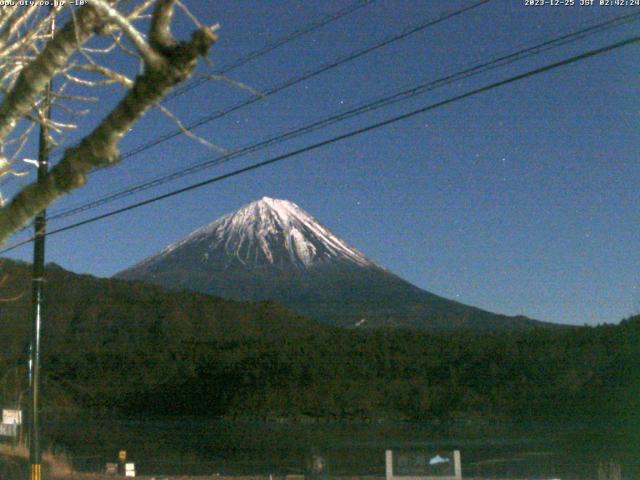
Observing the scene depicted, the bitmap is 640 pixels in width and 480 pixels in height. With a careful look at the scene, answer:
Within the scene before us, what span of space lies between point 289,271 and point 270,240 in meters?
11.0

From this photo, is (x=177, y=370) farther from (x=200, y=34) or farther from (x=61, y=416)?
(x=200, y=34)

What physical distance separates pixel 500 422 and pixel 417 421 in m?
4.28

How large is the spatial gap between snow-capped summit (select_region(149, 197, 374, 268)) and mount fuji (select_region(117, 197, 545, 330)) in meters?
0.15

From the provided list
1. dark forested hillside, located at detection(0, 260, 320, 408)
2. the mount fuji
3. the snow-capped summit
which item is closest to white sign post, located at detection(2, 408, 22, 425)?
dark forested hillside, located at detection(0, 260, 320, 408)

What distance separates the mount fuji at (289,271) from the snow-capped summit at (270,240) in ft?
0.50

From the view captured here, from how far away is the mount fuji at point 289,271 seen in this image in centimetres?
10688

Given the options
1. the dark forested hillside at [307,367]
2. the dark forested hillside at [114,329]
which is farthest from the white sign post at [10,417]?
Answer: the dark forested hillside at [114,329]

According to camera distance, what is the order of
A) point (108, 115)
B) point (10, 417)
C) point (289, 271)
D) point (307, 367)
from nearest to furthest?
point (108, 115) < point (10, 417) < point (307, 367) < point (289, 271)

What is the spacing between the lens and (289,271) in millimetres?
137875

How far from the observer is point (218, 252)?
468 feet

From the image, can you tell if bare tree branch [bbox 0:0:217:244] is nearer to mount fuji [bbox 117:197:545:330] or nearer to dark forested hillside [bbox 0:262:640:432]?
dark forested hillside [bbox 0:262:640:432]

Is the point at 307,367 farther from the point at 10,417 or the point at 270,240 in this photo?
the point at 270,240

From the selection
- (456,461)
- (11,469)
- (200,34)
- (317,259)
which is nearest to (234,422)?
(11,469)

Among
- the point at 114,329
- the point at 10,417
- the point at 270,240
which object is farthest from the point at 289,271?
the point at 10,417
